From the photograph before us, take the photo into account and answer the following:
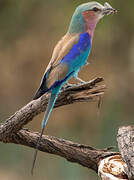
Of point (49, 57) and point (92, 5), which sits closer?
point (92, 5)

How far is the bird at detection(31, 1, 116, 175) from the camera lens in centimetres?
150

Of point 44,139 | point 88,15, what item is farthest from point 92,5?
point 44,139

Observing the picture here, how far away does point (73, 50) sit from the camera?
5.09 ft

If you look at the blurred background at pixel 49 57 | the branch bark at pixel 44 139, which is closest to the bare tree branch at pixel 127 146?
the branch bark at pixel 44 139

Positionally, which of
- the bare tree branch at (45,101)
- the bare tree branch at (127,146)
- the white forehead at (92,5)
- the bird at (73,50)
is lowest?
the bare tree branch at (127,146)

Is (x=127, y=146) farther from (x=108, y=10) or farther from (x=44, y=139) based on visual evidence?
(x=108, y=10)

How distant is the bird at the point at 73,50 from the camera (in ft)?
4.93

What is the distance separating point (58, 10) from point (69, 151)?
226 centimetres

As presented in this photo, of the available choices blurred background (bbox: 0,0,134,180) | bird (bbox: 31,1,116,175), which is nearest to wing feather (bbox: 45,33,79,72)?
bird (bbox: 31,1,116,175)

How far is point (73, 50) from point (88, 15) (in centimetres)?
10

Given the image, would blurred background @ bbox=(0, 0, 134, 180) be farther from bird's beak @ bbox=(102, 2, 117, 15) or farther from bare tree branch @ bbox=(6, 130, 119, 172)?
bird's beak @ bbox=(102, 2, 117, 15)

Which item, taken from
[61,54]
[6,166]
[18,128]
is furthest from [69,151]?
[6,166]

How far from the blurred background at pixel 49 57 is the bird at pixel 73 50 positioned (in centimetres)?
196

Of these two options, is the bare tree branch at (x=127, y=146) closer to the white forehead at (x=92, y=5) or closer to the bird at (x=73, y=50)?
the bird at (x=73, y=50)
